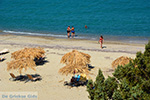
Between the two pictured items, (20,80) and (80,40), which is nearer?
(20,80)

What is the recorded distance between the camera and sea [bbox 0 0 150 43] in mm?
31812

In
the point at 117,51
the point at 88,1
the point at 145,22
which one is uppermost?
the point at 88,1

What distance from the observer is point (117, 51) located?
22.1 m

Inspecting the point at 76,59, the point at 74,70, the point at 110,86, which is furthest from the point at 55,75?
the point at 110,86

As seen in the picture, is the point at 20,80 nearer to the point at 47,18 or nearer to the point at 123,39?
the point at 123,39

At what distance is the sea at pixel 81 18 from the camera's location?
1252 inches

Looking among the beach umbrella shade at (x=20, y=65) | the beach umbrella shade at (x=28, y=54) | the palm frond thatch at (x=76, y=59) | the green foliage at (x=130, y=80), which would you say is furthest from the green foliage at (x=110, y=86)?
the beach umbrella shade at (x=28, y=54)

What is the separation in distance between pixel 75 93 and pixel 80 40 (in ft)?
52.4

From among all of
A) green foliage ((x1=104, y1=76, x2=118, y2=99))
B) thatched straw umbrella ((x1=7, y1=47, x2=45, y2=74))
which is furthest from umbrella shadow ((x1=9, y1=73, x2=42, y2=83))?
green foliage ((x1=104, y1=76, x2=118, y2=99))

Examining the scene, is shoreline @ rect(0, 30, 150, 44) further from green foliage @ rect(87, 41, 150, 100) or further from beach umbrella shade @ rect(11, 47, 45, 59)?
green foliage @ rect(87, 41, 150, 100)

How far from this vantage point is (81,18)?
40.8m

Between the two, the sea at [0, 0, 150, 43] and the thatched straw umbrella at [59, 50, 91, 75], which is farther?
the sea at [0, 0, 150, 43]

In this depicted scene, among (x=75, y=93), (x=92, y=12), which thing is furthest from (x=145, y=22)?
(x=75, y=93)

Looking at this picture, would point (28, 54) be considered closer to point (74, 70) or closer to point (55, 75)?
point (55, 75)
